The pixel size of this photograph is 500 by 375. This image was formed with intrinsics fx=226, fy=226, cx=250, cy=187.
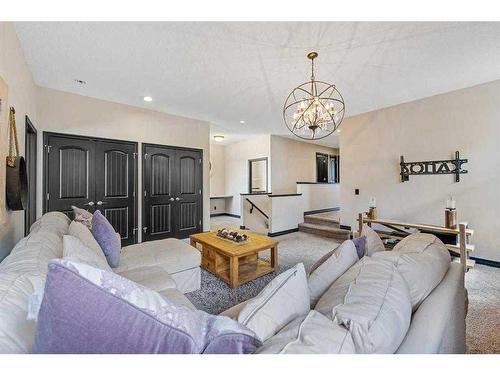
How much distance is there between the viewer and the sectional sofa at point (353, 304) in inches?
26.3

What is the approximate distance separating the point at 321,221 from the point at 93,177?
4757 millimetres

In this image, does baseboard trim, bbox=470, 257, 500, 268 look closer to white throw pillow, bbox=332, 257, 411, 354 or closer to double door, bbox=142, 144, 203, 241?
white throw pillow, bbox=332, 257, 411, 354

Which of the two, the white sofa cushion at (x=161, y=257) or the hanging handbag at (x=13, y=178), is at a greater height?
the hanging handbag at (x=13, y=178)

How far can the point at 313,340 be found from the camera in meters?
0.62

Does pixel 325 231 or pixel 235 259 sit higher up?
pixel 235 259

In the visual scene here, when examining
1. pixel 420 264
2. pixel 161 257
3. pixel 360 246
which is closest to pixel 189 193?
pixel 161 257

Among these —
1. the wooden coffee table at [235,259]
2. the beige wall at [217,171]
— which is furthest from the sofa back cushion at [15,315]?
the beige wall at [217,171]

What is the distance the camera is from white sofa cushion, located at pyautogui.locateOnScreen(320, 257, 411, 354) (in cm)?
69

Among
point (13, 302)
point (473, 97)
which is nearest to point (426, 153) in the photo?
point (473, 97)

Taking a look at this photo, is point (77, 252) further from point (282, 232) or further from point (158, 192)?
point (282, 232)

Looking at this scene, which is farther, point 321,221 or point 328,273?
point 321,221

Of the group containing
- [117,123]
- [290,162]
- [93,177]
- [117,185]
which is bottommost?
[117,185]

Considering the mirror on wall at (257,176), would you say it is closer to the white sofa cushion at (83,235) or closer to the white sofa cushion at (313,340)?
the white sofa cushion at (83,235)

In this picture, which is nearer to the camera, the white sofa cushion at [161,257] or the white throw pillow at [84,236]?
the white throw pillow at [84,236]
